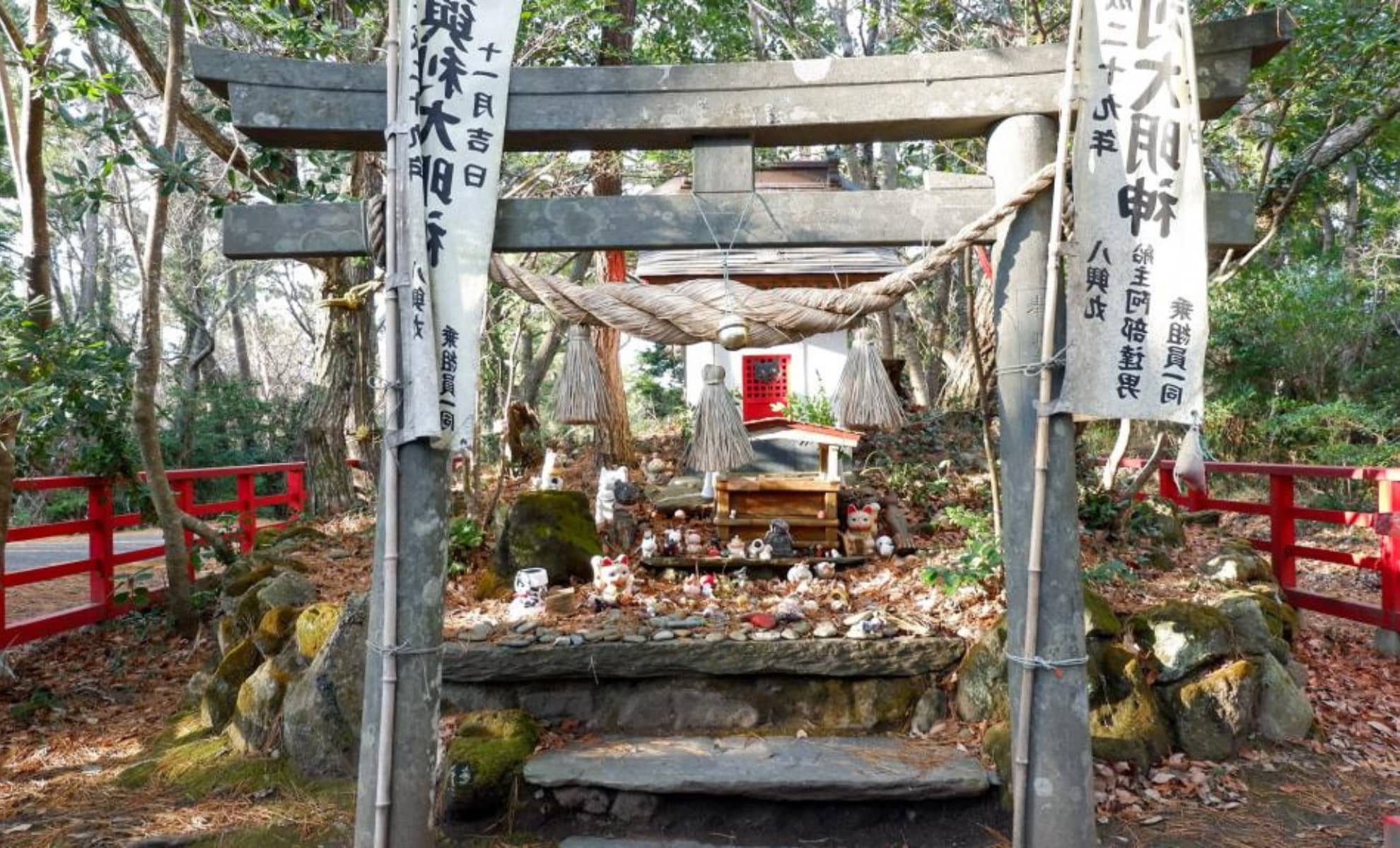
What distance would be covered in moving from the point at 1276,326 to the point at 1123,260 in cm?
1140

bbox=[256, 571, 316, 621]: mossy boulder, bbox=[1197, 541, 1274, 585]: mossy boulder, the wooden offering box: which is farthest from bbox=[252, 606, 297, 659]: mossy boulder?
bbox=[1197, 541, 1274, 585]: mossy boulder

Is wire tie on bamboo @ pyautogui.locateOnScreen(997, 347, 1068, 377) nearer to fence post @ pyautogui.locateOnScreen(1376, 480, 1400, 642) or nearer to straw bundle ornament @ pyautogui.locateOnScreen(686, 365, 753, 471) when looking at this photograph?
straw bundle ornament @ pyautogui.locateOnScreen(686, 365, 753, 471)

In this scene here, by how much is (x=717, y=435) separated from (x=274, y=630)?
343cm

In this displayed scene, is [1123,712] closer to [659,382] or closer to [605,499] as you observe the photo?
[605,499]

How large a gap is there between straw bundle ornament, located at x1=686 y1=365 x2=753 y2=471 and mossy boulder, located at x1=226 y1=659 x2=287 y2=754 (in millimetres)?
2899

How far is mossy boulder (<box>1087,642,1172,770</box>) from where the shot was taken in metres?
4.11

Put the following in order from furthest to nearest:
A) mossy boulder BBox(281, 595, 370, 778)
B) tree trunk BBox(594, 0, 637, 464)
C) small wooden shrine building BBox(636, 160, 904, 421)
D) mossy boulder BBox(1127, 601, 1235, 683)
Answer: tree trunk BBox(594, 0, 637, 464) → small wooden shrine building BBox(636, 160, 904, 421) → mossy boulder BBox(1127, 601, 1235, 683) → mossy boulder BBox(281, 595, 370, 778)

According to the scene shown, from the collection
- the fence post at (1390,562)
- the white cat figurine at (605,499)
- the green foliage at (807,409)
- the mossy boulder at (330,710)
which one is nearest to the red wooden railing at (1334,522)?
the fence post at (1390,562)

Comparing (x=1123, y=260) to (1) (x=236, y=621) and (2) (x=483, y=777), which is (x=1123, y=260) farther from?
(1) (x=236, y=621)

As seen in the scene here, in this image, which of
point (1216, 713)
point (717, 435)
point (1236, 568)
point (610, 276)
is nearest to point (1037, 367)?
point (717, 435)

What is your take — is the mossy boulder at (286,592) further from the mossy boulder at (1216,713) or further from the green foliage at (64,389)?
the mossy boulder at (1216,713)

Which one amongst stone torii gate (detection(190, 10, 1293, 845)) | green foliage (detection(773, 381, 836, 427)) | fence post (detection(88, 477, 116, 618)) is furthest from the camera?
green foliage (detection(773, 381, 836, 427))

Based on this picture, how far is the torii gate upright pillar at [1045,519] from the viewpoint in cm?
296

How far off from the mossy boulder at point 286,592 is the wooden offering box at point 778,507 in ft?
9.85
